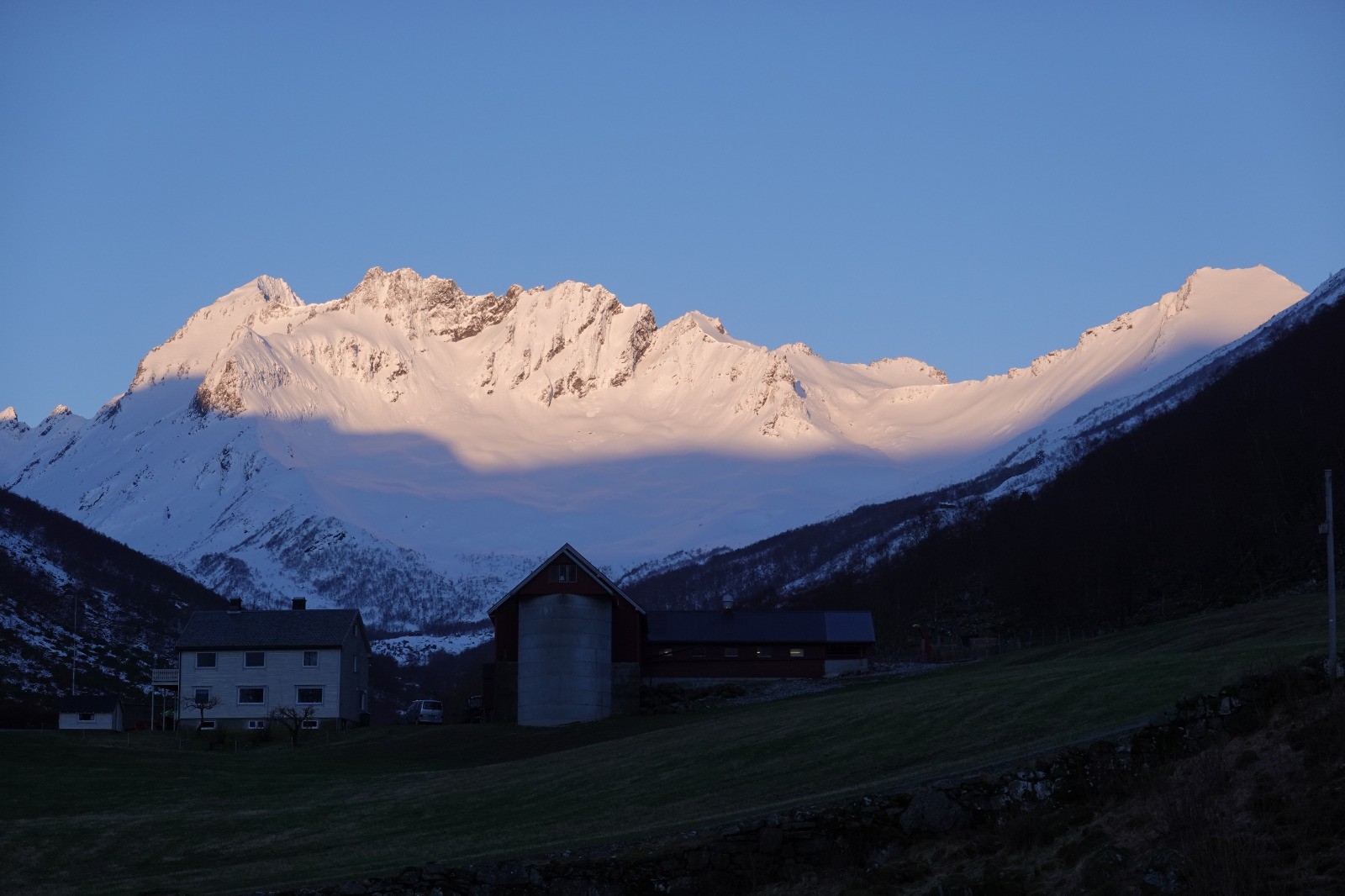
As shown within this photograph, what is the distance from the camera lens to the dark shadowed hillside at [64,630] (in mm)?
118375

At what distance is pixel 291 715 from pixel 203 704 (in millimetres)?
5139

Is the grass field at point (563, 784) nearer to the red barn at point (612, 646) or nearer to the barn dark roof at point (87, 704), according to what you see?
the red barn at point (612, 646)

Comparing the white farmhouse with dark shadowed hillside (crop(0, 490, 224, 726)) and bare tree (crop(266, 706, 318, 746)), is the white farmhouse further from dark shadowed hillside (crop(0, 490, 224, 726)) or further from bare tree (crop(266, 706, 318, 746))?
dark shadowed hillside (crop(0, 490, 224, 726))

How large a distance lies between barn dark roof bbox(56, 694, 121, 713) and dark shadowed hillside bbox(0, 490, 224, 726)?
11.9 meters

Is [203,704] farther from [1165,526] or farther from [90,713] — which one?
[1165,526]

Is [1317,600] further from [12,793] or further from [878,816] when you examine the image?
[12,793]

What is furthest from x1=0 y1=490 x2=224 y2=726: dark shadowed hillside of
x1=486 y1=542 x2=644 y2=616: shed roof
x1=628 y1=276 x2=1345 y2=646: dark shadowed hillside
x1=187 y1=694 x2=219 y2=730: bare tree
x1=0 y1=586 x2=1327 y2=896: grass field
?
x1=628 y1=276 x2=1345 y2=646: dark shadowed hillside

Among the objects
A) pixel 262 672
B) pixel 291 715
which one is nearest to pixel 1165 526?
pixel 262 672

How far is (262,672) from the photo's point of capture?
271 ft

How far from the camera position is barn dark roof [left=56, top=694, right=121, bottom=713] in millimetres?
83812

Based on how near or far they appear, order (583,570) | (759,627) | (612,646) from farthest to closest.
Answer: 1. (759,627)
2. (612,646)
3. (583,570)

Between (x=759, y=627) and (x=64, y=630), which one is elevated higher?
(x=64, y=630)

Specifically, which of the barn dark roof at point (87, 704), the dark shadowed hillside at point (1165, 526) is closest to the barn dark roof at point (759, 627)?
the dark shadowed hillside at point (1165, 526)

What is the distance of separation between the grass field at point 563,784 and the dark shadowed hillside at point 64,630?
5081cm
